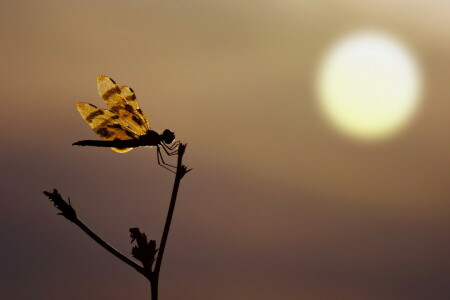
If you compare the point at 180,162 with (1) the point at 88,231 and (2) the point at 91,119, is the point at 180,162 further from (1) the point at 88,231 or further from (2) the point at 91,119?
(2) the point at 91,119

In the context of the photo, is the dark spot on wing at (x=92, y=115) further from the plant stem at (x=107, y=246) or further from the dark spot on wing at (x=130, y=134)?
the plant stem at (x=107, y=246)

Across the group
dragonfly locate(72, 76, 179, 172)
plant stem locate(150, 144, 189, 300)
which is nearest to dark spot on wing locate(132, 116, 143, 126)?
dragonfly locate(72, 76, 179, 172)

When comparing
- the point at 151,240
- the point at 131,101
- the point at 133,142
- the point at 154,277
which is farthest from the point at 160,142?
the point at 131,101

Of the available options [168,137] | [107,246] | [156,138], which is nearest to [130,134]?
[156,138]

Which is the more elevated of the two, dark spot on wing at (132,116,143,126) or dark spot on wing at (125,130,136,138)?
dark spot on wing at (132,116,143,126)

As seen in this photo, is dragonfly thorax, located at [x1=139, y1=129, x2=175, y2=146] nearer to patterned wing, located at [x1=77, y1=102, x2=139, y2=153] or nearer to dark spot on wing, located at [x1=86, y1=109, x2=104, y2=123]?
patterned wing, located at [x1=77, y1=102, x2=139, y2=153]

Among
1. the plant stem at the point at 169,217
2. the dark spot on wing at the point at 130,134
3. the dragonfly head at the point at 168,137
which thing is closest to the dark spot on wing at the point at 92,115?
the dark spot on wing at the point at 130,134
